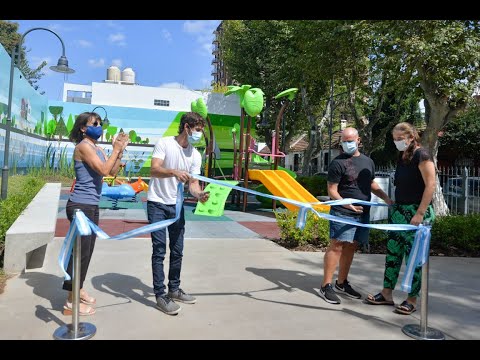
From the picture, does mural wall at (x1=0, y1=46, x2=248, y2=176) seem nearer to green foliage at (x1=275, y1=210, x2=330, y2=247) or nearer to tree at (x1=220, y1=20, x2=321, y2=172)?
tree at (x1=220, y1=20, x2=321, y2=172)

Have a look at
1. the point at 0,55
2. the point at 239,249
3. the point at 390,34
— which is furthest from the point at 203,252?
the point at 390,34

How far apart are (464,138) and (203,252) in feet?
76.4

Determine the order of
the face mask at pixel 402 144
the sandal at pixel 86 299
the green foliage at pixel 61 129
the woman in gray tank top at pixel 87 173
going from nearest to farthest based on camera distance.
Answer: the woman in gray tank top at pixel 87 173 → the sandal at pixel 86 299 → the face mask at pixel 402 144 → the green foliage at pixel 61 129

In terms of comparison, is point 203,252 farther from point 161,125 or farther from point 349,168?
point 161,125

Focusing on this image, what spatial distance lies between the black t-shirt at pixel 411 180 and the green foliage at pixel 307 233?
300 centimetres

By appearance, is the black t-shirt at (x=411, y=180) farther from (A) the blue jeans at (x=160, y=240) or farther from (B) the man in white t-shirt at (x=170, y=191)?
(A) the blue jeans at (x=160, y=240)

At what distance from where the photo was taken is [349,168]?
451 cm

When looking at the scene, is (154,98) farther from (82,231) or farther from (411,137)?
(82,231)

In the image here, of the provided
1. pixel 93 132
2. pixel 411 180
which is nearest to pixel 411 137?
pixel 411 180

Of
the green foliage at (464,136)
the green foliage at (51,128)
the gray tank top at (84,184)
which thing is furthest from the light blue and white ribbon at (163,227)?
the green foliage at (464,136)

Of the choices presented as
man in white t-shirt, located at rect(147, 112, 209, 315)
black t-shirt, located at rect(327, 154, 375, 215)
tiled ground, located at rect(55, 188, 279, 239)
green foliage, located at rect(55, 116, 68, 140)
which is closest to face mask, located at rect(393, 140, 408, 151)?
black t-shirt, located at rect(327, 154, 375, 215)

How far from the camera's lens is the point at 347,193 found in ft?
14.8

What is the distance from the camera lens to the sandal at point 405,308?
4.11 m
